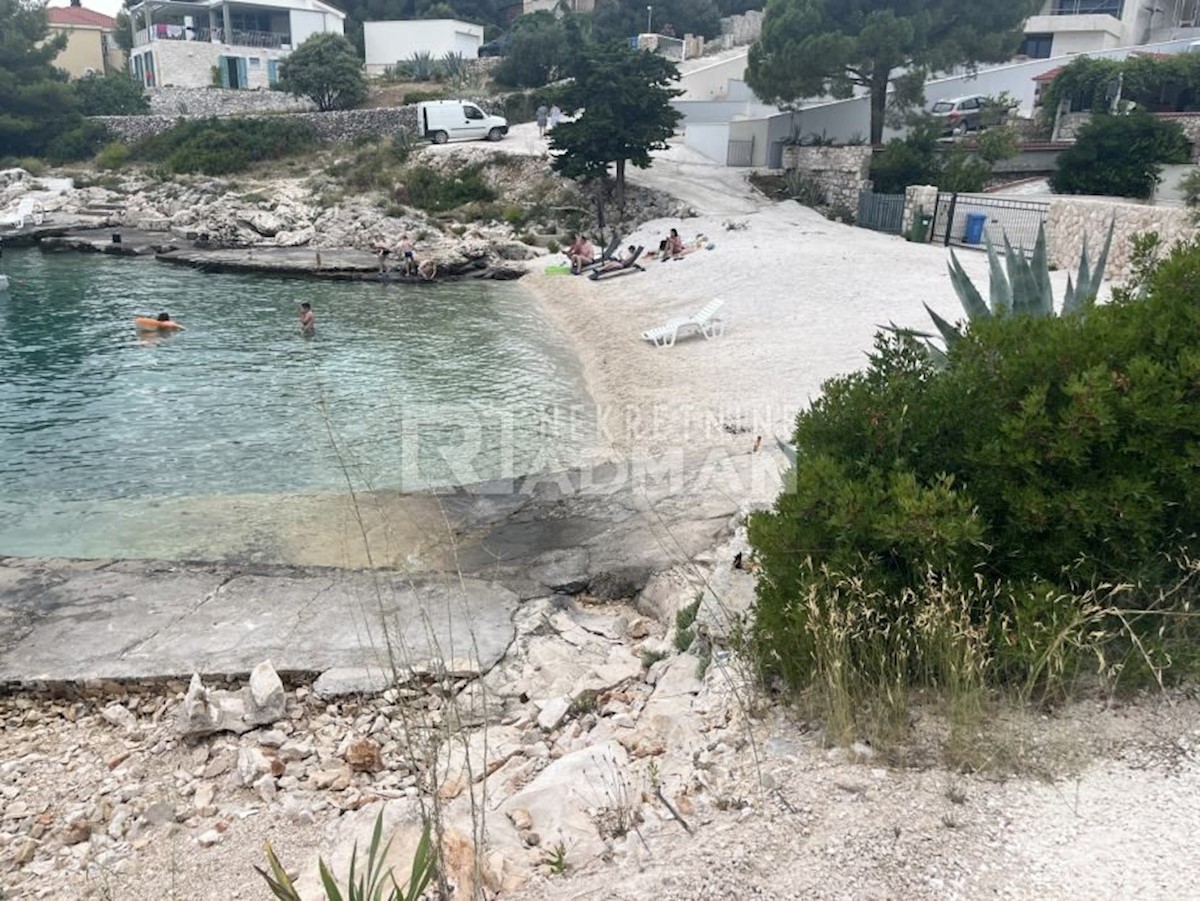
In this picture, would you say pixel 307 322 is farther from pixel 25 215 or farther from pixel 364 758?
pixel 25 215

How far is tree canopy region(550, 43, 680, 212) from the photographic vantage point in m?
30.0

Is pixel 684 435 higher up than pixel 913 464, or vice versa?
pixel 913 464

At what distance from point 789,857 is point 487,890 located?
1.18 m

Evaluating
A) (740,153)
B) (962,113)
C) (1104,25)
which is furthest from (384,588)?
(1104,25)

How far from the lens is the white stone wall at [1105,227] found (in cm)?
1717

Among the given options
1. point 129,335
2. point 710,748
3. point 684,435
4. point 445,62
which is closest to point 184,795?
point 710,748

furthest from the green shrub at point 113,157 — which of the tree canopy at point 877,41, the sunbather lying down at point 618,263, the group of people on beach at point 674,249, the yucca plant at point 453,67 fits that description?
the group of people on beach at point 674,249

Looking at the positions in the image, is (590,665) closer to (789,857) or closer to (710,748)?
(710,748)

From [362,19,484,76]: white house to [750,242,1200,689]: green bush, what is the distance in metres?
66.2

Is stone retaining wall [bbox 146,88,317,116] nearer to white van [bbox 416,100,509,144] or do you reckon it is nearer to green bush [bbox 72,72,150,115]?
green bush [bbox 72,72,150,115]

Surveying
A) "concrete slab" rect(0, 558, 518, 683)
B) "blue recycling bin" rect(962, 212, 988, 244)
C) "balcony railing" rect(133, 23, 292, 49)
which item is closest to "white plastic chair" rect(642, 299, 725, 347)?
"blue recycling bin" rect(962, 212, 988, 244)

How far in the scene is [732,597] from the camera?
5.91 m

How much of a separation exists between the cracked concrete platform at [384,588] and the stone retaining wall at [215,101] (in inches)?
2216

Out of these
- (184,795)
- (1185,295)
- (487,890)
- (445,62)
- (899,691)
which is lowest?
(184,795)
